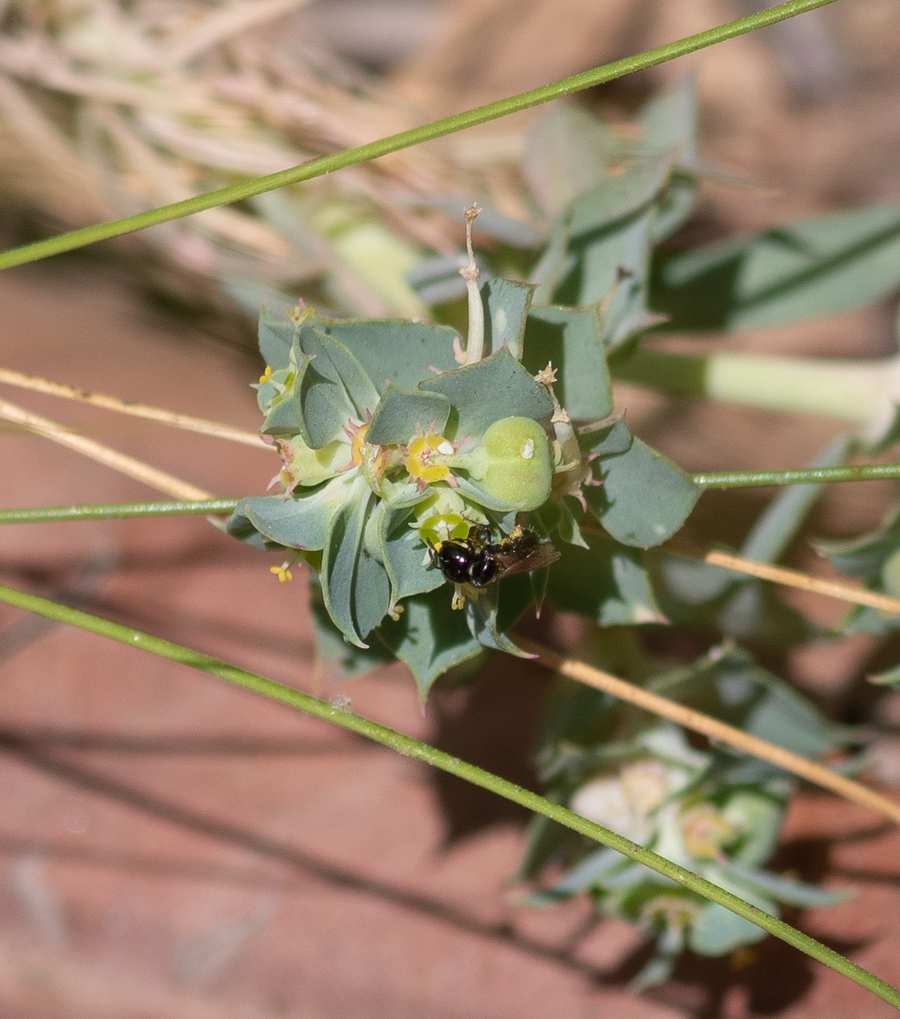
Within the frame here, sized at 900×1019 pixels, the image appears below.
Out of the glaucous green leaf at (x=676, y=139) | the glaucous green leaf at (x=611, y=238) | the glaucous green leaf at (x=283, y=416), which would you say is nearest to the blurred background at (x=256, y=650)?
the glaucous green leaf at (x=676, y=139)

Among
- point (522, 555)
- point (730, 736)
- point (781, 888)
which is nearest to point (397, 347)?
point (522, 555)

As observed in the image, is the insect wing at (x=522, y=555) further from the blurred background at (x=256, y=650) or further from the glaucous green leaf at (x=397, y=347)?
the blurred background at (x=256, y=650)

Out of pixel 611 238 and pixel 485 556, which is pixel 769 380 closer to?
pixel 611 238

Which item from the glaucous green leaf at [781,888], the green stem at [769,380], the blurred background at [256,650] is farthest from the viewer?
the green stem at [769,380]

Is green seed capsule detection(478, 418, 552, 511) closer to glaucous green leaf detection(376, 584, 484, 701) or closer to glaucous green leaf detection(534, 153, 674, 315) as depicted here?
glaucous green leaf detection(376, 584, 484, 701)

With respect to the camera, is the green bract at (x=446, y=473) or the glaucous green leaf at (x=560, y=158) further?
the glaucous green leaf at (x=560, y=158)

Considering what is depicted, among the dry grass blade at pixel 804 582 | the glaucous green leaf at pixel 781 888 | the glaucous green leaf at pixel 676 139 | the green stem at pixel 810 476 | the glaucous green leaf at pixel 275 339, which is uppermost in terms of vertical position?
the glaucous green leaf at pixel 676 139

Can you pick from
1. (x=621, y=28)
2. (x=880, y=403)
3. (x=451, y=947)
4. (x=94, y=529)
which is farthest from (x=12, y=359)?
(x=621, y=28)
